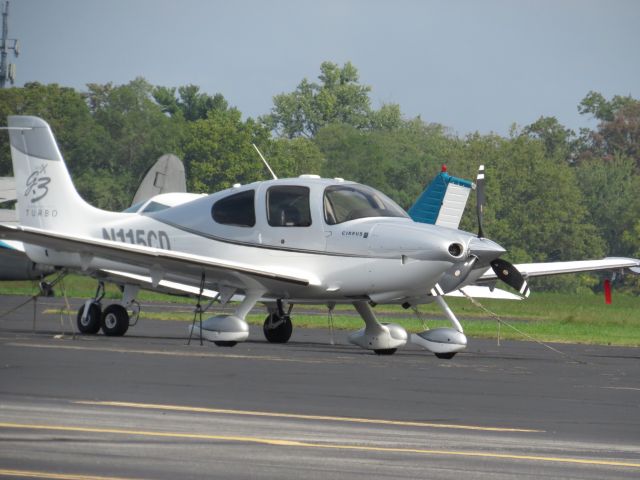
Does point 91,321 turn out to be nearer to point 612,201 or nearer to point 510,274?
point 510,274

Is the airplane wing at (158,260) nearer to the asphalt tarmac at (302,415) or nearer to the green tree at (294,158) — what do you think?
the asphalt tarmac at (302,415)

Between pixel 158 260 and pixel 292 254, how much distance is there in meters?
1.99

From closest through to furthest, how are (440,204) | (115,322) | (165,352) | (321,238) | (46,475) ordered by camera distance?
(46,475)
(165,352)
(321,238)
(115,322)
(440,204)

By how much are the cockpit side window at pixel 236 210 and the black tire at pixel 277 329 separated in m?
2.06

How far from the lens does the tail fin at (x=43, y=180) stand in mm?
23125

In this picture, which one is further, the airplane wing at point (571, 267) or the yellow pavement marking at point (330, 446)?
the airplane wing at point (571, 267)

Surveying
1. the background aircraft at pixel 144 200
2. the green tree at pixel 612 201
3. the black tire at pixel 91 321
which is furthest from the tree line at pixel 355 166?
the black tire at pixel 91 321

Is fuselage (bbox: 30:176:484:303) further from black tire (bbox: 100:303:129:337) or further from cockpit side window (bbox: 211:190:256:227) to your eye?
black tire (bbox: 100:303:129:337)

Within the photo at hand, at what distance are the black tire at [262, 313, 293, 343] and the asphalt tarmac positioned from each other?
3397 mm

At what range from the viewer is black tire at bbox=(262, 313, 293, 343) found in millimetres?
22125

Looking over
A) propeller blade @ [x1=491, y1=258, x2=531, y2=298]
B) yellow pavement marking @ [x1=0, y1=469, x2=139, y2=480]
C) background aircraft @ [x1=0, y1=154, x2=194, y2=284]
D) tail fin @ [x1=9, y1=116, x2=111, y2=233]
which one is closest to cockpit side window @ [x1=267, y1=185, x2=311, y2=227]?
propeller blade @ [x1=491, y1=258, x2=531, y2=298]

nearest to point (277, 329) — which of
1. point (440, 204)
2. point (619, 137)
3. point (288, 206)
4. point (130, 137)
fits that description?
point (288, 206)

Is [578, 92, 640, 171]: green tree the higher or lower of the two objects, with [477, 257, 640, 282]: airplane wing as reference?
higher

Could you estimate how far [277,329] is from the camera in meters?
22.2
